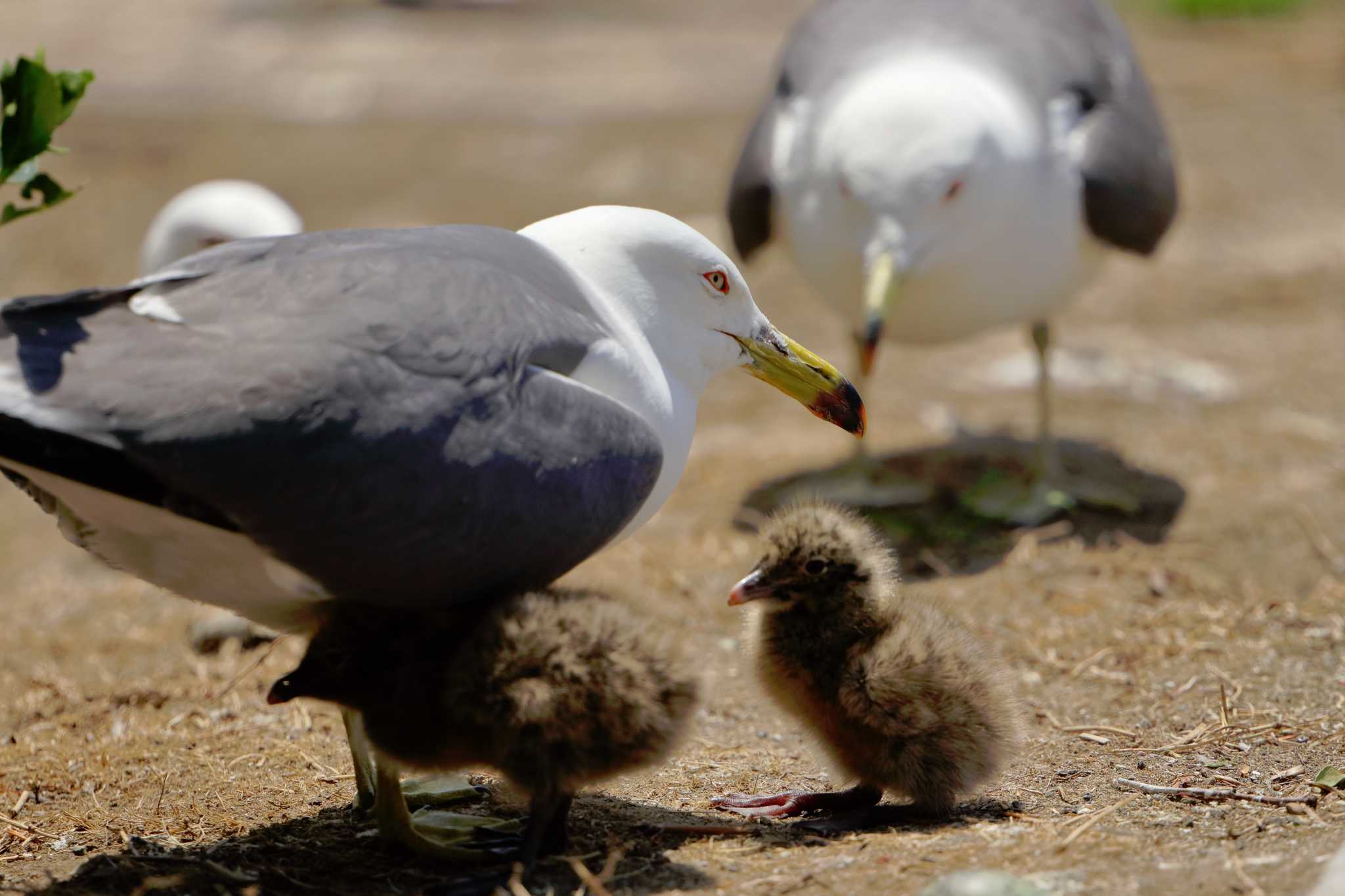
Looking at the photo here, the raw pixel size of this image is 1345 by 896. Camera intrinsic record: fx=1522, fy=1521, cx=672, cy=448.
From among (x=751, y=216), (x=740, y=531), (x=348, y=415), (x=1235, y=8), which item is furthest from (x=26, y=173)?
(x=1235, y=8)

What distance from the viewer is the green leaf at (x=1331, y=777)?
362cm

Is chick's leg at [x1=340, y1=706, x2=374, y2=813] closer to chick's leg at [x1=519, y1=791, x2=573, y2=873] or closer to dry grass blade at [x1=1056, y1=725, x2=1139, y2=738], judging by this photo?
chick's leg at [x1=519, y1=791, x2=573, y2=873]

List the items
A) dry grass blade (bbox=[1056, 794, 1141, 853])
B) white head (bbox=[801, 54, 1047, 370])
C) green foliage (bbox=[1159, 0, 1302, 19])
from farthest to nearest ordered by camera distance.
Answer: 1. green foliage (bbox=[1159, 0, 1302, 19])
2. white head (bbox=[801, 54, 1047, 370])
3. dry grass blade (bbox=[1056, 794, 1141, 853])

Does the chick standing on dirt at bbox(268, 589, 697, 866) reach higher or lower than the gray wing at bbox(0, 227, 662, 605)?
lower

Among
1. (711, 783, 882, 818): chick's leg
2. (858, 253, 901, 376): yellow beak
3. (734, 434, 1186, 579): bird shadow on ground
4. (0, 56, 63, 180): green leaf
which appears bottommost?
(734, 434, 1186, 579): bird shadow on ground

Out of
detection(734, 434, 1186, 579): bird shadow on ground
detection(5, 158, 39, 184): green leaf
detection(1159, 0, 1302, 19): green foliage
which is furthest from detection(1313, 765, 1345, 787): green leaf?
detection(1159, 0, 1302, 19): green foliage

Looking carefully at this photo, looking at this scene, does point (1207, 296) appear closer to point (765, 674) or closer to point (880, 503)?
point (880, 503)

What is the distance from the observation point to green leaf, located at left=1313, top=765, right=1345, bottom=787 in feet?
11.9

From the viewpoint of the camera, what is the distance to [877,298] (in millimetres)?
6012

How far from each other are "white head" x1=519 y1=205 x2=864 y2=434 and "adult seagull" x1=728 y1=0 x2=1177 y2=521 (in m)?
2.14

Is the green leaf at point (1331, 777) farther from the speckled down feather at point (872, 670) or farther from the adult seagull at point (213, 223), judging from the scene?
the adult seagull at point (213, 223)

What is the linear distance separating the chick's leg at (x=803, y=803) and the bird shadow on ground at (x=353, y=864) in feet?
0.26

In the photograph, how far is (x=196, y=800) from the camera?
3965 mm

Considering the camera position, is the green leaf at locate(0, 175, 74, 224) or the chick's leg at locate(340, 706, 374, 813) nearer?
the green leaf at locate(0, 175, 74, 224)
